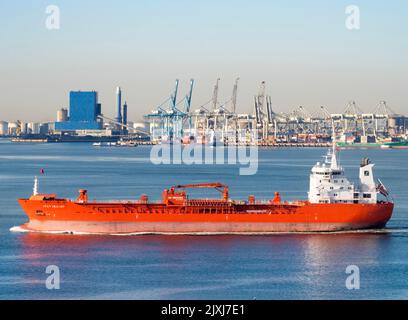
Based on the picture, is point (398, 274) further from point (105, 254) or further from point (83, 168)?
point (83, 168)

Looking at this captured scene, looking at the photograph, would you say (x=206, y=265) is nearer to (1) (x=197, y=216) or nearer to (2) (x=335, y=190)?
(1) (x=197, y=216)

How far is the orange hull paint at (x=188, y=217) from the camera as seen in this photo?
1469 inches

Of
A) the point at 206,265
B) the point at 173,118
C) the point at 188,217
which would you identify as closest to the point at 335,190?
the point at 188,217

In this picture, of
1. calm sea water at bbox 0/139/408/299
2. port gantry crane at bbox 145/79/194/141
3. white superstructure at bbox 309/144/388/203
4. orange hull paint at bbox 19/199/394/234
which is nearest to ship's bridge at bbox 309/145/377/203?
white superstructure at bbox 309/144/388/203

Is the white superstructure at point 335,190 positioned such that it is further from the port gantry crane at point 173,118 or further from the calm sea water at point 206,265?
the port gantry crane at point 173,118

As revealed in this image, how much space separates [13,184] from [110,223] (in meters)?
28.2

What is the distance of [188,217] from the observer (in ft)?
122

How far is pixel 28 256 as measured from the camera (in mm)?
32625

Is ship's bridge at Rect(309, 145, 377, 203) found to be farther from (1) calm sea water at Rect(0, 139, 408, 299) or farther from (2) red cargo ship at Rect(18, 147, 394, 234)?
(1) calm sea water at Rect(0, 139, 408, 299)

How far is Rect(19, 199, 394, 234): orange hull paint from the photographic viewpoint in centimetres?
3731

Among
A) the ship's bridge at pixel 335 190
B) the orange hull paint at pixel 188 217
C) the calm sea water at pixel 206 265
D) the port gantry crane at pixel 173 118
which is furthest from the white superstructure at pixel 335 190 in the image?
the port gantry crane at pixel 173 118

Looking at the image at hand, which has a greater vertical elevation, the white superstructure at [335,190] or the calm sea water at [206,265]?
the white superstructure at [335,190]
